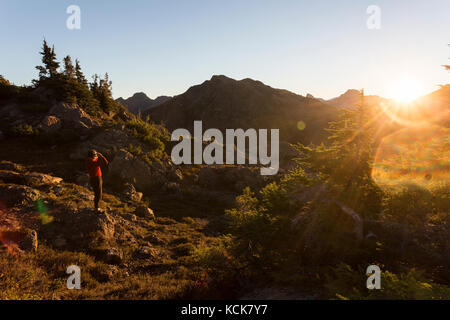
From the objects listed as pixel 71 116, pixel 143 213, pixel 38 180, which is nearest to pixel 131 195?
pixel 143 213

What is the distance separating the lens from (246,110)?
104250mm

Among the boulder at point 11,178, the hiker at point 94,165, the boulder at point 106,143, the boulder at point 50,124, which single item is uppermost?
the boulder at point 50,124

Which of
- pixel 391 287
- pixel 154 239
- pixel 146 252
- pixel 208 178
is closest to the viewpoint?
pixel 391 287

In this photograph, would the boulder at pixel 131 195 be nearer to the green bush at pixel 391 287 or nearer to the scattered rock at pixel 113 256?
the scattered rock at pixel 113 256

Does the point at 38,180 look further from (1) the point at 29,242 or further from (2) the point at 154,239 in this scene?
(2) the point at 154,239

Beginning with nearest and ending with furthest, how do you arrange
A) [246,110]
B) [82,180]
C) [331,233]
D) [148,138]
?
[331,233] < [82,180] < [148,138] < [246,110]

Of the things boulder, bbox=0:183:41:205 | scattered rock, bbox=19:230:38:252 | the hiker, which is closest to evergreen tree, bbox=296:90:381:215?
the hiker

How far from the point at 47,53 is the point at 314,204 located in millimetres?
52691

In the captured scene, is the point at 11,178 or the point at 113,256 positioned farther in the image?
the point at 11,178

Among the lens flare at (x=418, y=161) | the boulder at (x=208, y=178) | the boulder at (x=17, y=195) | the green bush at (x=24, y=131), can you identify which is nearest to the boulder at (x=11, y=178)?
the boulder at (x=17, y=195)

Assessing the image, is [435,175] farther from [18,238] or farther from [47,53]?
[47,53]

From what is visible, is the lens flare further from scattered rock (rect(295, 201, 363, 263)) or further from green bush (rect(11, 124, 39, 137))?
green bush (rect(11, 124, 39, 137))

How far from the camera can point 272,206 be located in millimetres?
8680

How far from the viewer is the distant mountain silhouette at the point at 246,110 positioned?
3664 inches
